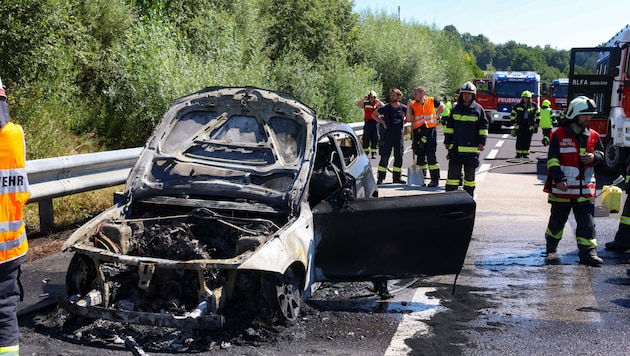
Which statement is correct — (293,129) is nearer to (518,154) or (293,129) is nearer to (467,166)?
(467,166)

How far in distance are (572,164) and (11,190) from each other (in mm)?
6065

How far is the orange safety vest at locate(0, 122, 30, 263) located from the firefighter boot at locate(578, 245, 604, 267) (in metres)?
5.90

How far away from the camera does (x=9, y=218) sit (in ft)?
12.3

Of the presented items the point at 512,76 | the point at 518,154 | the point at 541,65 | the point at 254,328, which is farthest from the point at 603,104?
the point at 541,65

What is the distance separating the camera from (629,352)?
5008 mm

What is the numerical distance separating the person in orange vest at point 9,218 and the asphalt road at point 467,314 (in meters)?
0.93

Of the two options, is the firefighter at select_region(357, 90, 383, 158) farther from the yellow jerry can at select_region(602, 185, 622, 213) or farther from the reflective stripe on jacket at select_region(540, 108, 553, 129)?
the yellow jerry can at select_region(602, 185, 622, 213)

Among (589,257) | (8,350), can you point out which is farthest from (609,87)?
(8,350)

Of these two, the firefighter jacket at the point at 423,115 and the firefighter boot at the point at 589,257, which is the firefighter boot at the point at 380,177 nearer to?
the firefighter jacket at the point at 423,115

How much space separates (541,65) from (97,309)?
192 meters

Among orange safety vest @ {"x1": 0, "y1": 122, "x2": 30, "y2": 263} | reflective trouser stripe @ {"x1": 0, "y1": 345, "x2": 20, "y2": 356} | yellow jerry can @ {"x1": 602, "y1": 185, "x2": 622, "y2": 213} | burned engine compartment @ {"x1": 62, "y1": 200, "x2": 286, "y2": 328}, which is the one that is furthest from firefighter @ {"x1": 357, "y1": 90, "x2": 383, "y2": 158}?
reflective trouser stripe @ {"x1": 0, "y1": 345, "x2": 20, "y2": 356}

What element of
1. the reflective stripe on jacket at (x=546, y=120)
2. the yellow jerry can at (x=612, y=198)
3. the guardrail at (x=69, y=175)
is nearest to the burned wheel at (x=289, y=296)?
the guardrail at (x=69, y=175)

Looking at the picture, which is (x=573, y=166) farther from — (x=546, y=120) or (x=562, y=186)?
(x=546, y=120)

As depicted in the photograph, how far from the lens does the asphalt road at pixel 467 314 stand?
4.93 metres
